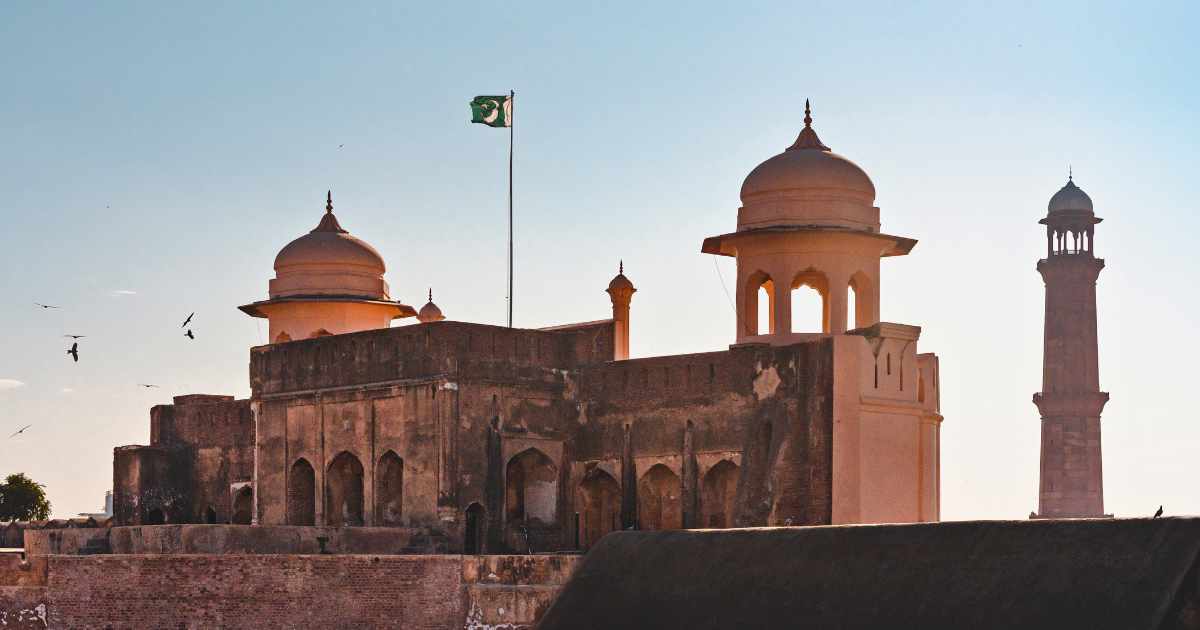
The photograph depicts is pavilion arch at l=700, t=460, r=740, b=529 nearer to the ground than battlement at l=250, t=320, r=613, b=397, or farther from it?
nearer to the ground

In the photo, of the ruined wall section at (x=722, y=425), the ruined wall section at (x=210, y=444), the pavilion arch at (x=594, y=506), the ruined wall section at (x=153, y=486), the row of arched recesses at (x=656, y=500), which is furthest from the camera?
the ruined wall section at (x=153, y=486)

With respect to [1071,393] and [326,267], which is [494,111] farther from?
[1071,393]

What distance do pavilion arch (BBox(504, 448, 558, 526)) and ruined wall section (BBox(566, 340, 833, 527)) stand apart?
0.45 m

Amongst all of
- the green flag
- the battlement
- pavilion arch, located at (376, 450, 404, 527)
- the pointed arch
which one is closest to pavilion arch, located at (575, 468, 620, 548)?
the pointed arch

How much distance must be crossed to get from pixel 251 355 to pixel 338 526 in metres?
4.65

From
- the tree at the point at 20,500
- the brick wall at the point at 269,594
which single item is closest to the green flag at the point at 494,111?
the brick wall at the point at 269,594

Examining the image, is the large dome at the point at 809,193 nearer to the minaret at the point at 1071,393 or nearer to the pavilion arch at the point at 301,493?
the pavilion arch at the point at 301,493

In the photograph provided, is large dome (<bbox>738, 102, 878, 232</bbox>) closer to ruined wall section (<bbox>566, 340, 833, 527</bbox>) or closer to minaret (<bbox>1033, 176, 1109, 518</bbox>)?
ruined wall section (<bbox>566, 340, 833, 527</bbox>)

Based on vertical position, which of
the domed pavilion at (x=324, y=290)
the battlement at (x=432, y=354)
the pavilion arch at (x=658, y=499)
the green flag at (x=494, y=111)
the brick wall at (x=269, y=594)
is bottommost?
the brick wall at (x=269, y=594)

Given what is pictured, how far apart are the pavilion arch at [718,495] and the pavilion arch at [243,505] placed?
10947 mm

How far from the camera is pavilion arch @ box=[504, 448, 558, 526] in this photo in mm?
35688

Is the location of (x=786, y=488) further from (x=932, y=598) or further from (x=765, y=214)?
(x=932, y=598)

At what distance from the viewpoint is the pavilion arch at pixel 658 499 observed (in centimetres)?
3450

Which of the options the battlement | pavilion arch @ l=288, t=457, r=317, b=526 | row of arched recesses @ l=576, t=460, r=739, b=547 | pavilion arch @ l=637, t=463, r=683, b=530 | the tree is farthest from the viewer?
the tree
